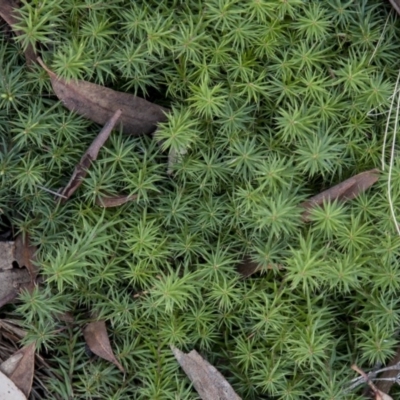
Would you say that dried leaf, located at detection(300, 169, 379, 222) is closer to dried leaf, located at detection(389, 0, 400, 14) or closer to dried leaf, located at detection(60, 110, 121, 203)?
dried leaf, located at detection(389, 0, 400, 14)

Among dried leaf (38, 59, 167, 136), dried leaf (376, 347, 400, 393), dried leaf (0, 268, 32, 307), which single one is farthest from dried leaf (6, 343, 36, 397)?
dried leaf (376, 347, 400, 393)

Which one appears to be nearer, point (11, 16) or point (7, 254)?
point (11, 16)

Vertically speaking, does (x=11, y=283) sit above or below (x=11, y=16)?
below

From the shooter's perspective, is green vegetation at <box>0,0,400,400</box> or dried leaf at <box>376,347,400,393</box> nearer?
green vegetation at <box>0,0,400,400</box>

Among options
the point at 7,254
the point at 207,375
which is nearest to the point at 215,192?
the point at 207,375

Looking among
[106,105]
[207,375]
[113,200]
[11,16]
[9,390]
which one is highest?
[11,16]

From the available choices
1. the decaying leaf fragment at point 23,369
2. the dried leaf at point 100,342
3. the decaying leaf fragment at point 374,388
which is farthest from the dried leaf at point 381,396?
the decaying leaf fragment at point 23,369

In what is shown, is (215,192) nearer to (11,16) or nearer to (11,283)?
(11,283)

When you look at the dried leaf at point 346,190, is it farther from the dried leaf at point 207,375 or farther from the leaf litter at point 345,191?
the dried leaf at point 207,375
